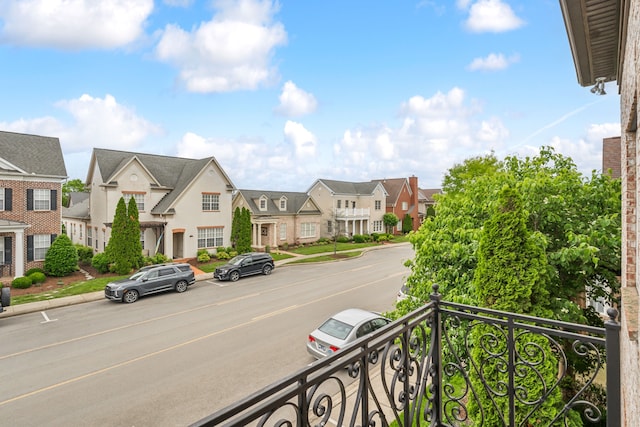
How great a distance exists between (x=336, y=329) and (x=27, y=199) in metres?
21.7

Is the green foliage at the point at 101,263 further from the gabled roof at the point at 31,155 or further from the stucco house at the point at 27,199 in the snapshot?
the gabled roof at the point at 31,155

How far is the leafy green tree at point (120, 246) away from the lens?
20.8 m

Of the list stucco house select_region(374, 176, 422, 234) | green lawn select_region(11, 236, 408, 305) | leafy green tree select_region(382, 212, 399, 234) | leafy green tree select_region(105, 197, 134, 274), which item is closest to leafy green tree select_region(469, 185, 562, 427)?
green lawn select_region(11, 236, 408, 305)

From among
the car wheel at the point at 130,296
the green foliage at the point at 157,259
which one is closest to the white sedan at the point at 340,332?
the car wheel at the point at 130,296

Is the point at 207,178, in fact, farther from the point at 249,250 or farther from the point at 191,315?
the point at 191,315

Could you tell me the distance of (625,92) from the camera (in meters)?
3.01

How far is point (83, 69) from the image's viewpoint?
47.6 ft

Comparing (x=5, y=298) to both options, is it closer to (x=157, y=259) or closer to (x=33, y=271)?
(x=33, y=271)

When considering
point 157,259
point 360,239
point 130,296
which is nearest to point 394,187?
point 360,239

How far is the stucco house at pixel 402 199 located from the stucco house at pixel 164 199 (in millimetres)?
26245

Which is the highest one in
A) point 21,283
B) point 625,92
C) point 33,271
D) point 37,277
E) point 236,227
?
point 625,92

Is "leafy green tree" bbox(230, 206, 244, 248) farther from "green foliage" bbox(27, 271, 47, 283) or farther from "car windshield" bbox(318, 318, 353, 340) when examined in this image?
"car windshield" bbox(318, 318, 353, 340)

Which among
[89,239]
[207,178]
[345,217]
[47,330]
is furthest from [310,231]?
[47,330]

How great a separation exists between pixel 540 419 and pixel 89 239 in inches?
1251
